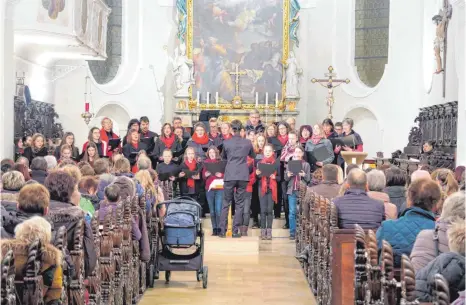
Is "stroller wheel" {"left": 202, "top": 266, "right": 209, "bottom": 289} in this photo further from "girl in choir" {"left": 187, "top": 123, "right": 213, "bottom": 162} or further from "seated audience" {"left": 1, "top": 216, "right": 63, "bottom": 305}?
"seated audience" {"left": 1, "top": 216, "right": 63, "bottom": 305}

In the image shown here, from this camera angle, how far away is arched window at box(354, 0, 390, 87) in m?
25.3

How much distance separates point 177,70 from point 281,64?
2928mm

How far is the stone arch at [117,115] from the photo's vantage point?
A: 24.8m

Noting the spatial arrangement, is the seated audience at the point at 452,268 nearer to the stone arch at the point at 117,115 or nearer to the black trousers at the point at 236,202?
the black trousers at the point at 236,202

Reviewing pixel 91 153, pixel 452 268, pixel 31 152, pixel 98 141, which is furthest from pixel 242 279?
pixel 452 268

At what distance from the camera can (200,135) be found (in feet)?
50.0

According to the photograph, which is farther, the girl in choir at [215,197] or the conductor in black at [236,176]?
the girl in choir at [215,197]

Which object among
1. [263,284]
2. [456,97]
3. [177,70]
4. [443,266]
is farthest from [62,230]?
[177,70]

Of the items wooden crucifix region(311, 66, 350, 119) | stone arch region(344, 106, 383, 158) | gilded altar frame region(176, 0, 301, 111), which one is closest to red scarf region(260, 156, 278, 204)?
wooden crucifix region(311, 66, 350, 119)

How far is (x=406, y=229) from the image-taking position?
646 cm

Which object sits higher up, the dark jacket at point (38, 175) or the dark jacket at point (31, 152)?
the dark jacket at point (31, 152)

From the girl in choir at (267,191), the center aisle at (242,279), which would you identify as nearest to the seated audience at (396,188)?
the center aisle at (242,279)

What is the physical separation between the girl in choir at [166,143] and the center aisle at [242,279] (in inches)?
79.9

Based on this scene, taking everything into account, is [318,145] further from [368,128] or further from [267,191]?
[368,128]
